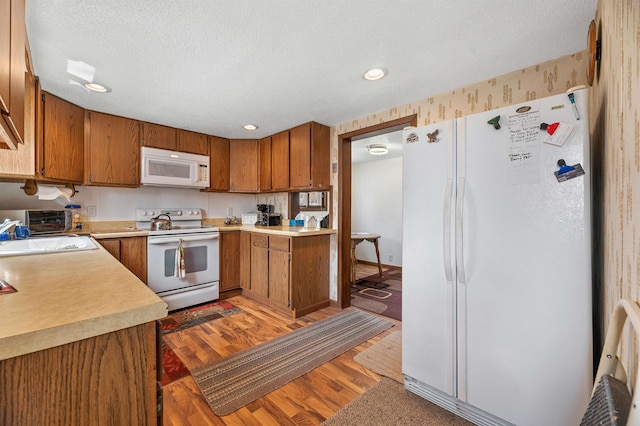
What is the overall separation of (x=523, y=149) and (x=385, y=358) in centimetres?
170

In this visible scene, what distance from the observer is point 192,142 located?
131 inches

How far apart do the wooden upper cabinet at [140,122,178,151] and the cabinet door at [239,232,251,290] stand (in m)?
1.36

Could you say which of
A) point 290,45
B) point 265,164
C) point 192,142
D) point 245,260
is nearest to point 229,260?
point 245,260

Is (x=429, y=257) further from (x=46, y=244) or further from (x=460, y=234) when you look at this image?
(x=46, y=244)

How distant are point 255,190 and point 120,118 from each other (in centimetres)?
166

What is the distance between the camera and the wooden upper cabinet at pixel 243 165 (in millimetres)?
3717

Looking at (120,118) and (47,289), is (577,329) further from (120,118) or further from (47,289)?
(120,118)

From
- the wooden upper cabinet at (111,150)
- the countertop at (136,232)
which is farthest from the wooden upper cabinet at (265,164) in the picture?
the wooden upper cabinet at (111,150)

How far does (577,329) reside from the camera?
1.14 m

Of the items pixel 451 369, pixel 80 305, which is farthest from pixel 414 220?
pixel 80 305

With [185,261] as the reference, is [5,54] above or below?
above

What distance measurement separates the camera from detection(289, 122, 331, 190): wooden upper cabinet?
119 inches

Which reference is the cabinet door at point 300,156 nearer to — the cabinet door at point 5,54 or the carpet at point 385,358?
the carpet at point 385,358

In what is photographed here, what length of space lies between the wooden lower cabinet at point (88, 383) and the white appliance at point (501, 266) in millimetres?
1389
